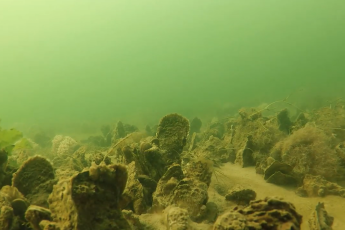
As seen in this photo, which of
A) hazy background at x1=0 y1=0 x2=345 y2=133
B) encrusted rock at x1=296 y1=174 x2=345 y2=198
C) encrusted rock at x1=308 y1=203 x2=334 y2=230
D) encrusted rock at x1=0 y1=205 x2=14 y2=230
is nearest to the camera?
encrusted rock at x1=0 y1=205 x2=14 y2=230

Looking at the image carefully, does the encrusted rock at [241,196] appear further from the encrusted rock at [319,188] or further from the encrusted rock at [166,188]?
the encrusted rock at [319,188]

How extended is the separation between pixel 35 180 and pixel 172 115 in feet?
6.29

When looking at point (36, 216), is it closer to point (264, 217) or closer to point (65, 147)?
point (264, 217)

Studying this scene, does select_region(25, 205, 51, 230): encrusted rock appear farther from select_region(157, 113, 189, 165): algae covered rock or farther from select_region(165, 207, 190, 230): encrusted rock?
select_region(157, 113, 189, 165): algae covered rock

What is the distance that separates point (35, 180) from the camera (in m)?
2.55

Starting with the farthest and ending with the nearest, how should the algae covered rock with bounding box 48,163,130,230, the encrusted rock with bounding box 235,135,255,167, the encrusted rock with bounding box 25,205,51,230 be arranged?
the encrusted rock with bounding box 235,135,255,167, the encrusted rock with bounding box 25,205,51,230, the algae covered rock with bounding box 48,163,130,230

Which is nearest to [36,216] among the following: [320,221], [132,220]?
[132,220]

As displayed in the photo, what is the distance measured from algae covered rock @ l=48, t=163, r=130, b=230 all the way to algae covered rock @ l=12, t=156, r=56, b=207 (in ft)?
2.53

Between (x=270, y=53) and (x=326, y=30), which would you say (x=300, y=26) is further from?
(x=270, y=53)

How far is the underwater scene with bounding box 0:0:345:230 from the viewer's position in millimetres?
2143

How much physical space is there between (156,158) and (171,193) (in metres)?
0.63

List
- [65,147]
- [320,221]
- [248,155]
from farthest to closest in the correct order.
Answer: [65,147]
[248,155]
[320,221]

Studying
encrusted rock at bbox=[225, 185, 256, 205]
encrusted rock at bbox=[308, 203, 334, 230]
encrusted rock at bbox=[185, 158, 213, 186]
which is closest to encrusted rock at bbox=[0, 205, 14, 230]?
encrusted rock at bbox=[185, 158, 213, 186]

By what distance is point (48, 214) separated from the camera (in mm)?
1902
